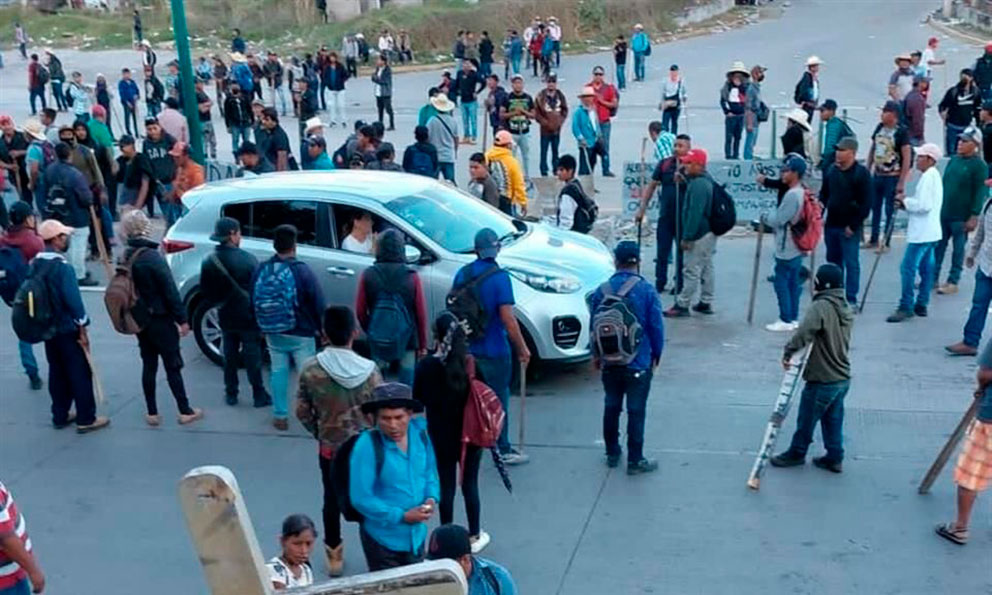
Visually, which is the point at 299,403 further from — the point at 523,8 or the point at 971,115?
the point at 523,8

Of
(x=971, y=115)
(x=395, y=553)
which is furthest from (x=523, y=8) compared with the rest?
(x=395, y=553)

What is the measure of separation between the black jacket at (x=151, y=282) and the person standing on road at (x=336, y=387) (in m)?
2.53

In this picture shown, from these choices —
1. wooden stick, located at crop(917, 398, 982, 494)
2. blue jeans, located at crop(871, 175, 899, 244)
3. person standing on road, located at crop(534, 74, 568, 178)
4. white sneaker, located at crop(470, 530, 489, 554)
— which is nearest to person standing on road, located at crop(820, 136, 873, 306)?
blue jeans, located at crop(871, 175, 899, 244)

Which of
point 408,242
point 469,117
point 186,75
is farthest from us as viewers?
point 469,117

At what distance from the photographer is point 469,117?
21.5 meters

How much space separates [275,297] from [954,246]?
271 inches

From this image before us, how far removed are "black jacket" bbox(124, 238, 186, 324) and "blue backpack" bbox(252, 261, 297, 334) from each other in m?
0.75

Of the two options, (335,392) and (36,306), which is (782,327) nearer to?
(335,392)

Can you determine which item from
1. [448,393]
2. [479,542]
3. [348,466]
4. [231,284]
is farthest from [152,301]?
[348,466]

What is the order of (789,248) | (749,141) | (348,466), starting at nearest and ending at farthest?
(348,466) < (789,248) < (749,141)

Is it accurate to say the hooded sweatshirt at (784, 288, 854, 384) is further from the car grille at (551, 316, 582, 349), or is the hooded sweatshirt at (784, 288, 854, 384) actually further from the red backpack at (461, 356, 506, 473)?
the car grille at (551, 316, 582, 349)

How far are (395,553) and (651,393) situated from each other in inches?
171

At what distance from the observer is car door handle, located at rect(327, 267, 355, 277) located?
372 inches

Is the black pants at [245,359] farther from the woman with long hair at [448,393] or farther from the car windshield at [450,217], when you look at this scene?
the woman with long hair at [448,393]
